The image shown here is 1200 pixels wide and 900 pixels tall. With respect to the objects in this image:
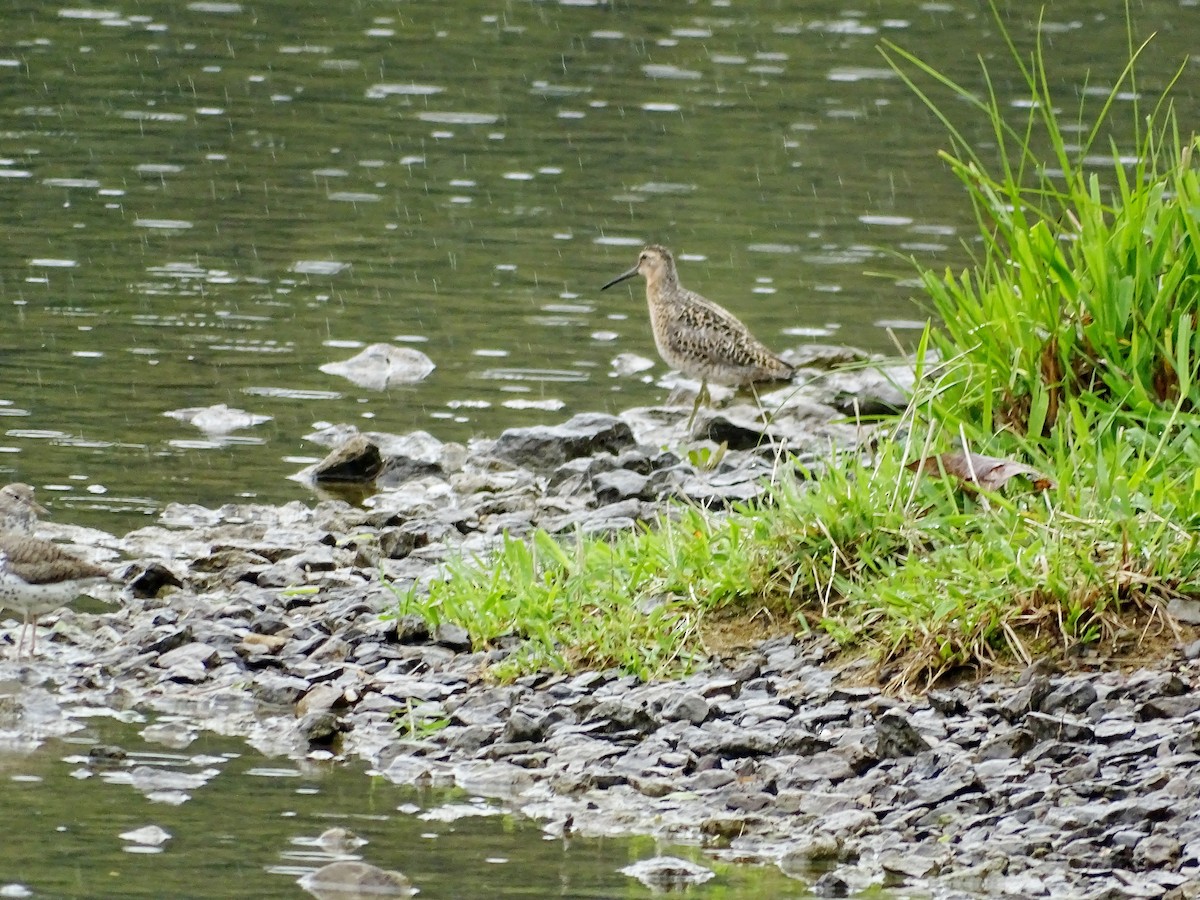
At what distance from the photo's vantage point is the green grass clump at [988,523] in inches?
314

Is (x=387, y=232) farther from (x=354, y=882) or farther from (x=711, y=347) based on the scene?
(x=354, y=882)

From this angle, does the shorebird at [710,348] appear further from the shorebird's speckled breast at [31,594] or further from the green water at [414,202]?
the shorebird's speckled breast at [31,594]

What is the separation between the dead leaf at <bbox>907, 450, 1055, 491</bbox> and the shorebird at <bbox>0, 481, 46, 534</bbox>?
443cm

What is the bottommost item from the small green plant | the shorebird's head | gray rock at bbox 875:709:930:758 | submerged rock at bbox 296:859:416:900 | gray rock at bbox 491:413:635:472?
gray rock at bbox 491:413:635:472

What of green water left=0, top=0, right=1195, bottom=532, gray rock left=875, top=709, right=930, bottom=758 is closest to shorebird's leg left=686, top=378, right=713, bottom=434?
green water left=0, top=0, right=1195, bottom=532

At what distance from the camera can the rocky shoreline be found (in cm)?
680

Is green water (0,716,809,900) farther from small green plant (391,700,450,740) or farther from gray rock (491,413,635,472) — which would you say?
gray rock (491,413,635,472)

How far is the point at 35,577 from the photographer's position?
9523 millimetres

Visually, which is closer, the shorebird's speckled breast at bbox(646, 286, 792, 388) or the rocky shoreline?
the rocky shoreline

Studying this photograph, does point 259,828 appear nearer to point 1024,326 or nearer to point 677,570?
point 677,570

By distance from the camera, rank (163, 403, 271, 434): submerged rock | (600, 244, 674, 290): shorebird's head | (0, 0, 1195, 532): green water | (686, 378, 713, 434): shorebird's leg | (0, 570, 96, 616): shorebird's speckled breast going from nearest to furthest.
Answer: (0, 570, 96, 616): shorebird's speckled breast < (163, 403, 271, 434): submerged rock < (686, 378, 713, 434): shorebird's leg < (0, 0, 1195, 532): green water < (600, 244, 674, 290): shorebird's head

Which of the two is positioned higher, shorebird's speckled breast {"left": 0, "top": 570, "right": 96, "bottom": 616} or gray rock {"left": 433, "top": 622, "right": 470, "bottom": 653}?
shorebird's speckled breast {"left": 0, "top": 570, "right": 96, "bottom": 616}

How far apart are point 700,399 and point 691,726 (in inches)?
307

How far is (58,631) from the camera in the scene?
10078 mm
